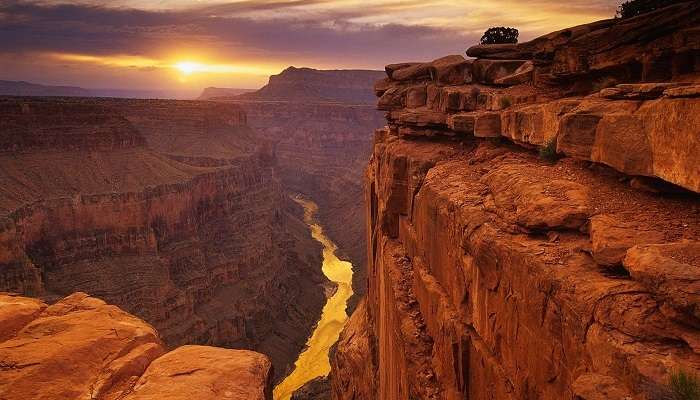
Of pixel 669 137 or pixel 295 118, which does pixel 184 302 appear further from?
pixel 295 118

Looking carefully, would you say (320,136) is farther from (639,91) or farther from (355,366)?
(639,91)

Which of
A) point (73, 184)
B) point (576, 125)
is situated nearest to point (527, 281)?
point (576, 125)

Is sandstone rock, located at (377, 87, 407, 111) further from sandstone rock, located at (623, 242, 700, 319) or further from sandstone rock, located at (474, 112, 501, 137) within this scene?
sandstone rock, located at (623, 242, 700, 319)

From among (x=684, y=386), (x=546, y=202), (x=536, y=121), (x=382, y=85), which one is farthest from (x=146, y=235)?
(x=684, y=386)

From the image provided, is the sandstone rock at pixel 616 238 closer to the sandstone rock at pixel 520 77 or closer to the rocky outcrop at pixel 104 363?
the rocky outcrop at pixel 104 363

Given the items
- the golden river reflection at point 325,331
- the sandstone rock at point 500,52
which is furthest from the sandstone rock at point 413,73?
the golden river reflection at point 325,331

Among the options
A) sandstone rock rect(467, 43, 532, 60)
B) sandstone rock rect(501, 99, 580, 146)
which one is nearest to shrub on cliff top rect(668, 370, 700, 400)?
sandstone rock rect(501, 99, 580, 146)
